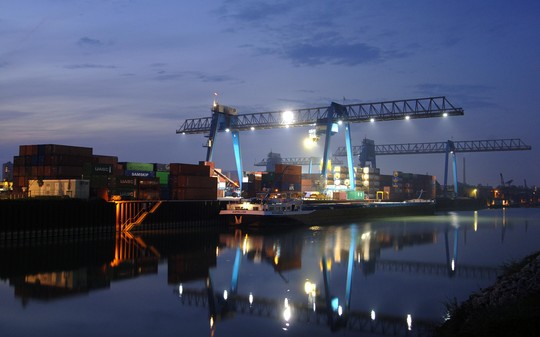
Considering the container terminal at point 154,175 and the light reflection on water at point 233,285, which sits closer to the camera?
the light reflection on water at point 233,285

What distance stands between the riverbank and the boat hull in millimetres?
40908

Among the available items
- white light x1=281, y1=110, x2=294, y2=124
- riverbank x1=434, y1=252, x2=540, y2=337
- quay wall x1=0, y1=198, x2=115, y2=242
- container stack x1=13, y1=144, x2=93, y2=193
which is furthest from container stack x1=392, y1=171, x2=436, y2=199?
riverbank x1=434, y1=252, x2=540, y2=337

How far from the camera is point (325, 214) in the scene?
228 ft


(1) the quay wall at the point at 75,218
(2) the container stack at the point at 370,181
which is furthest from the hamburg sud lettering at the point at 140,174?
(2) the container stack at the point at 370,181

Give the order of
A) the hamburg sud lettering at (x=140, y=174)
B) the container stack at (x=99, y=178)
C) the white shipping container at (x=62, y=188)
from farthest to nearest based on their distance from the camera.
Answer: the hamburg sud lettering at (x=140, y=174)
the container stack at (x=99, y=178)
the white shipping container at (x=62, y=188)

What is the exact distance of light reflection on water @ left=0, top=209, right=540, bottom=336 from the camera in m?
18.3

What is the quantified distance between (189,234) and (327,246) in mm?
14600

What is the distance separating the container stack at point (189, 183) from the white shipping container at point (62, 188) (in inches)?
481

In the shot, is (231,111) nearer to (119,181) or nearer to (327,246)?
(119,181)

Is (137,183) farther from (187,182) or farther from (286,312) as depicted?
(286,312)

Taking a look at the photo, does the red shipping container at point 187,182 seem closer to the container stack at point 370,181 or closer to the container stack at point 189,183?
the container stack at point 189,183

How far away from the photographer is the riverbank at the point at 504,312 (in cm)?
1070

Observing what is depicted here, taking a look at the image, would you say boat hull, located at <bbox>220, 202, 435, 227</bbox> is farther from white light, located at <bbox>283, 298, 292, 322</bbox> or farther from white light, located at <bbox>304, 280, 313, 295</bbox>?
white light, located at <bbox>283, 298, 292, 322</bbox>

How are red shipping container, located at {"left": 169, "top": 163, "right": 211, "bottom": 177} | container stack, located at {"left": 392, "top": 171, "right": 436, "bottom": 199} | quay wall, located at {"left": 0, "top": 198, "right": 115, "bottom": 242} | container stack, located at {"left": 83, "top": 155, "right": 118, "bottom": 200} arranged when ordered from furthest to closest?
container stack, located at {"left": 392, "top": 171, "right": 436, "bottom": 199}, red shipping container, located at {"left": 169, "top": 163, "right": 211, "bottom": 177}, container stack, located at {"left": 83, "top": 155, "right": 118, "bottom": 200}, quay wall, located at {"left": 0, "top": 198, "right": 115, "bottom": 242}
